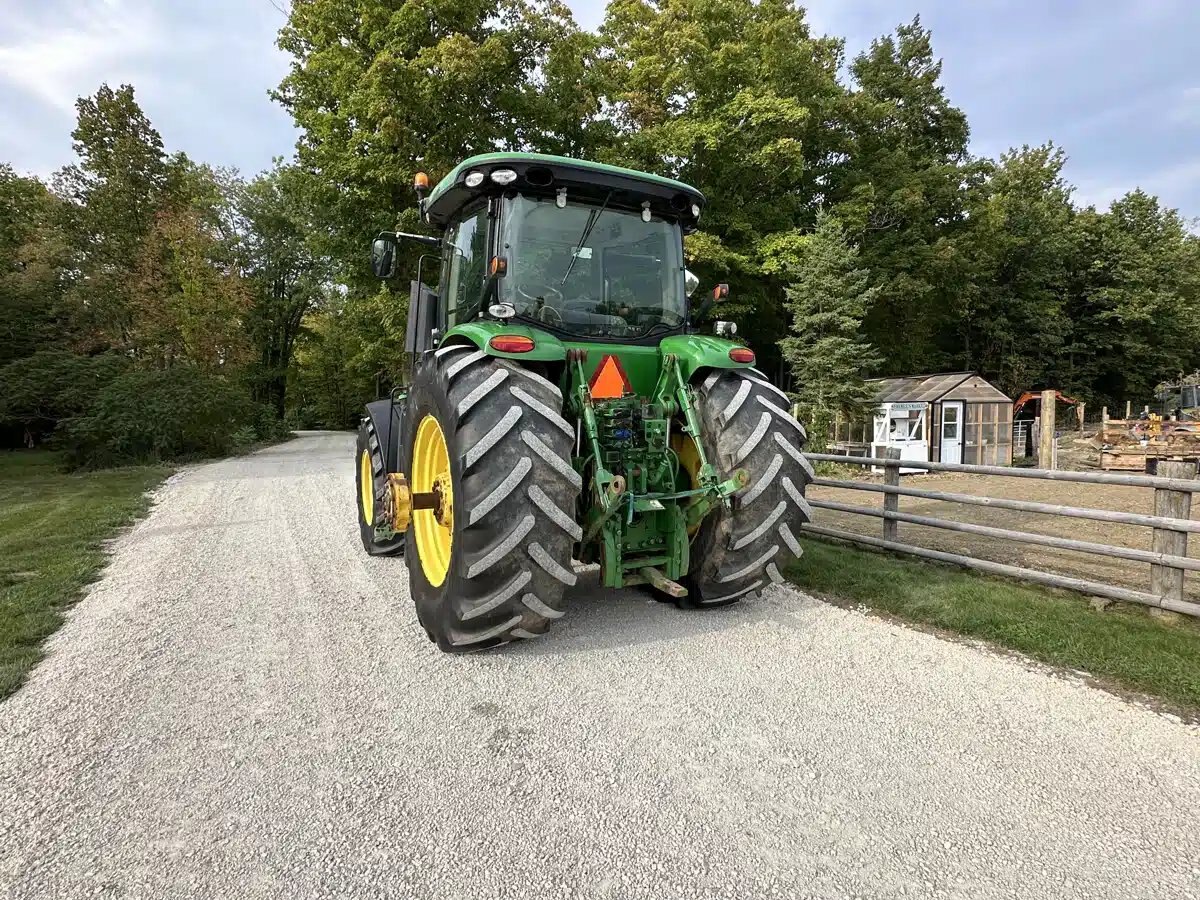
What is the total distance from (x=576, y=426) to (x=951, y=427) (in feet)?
57.8

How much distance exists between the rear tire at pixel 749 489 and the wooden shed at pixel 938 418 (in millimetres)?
14556

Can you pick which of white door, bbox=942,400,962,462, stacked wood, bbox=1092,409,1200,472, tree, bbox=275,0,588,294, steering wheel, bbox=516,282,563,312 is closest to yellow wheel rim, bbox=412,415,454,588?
steering wheel, bbox=516,282,563,312

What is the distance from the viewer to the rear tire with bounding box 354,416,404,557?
18.4 feet

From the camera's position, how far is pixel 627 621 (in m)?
4.04

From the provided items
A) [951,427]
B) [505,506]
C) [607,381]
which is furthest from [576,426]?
[951,427]

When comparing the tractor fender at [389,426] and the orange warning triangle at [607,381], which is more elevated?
the orange warning triangle at [607,381]

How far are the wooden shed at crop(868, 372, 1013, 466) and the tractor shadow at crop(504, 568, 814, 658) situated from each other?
47.2 feet

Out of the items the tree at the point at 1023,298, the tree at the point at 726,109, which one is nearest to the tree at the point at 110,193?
the tree at the point at 726,109

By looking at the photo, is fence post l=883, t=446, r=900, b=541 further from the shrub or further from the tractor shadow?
the shrub

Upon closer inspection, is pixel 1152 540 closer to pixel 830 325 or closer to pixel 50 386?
pixel 830 325

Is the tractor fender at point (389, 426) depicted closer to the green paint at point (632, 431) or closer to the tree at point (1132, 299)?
the green paint at point (632, 431)

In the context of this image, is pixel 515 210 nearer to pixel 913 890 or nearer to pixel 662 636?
pixel 662 636

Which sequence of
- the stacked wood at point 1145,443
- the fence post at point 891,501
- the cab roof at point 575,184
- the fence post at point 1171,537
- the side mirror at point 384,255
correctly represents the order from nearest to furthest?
the cab roof at point 575,184, the fence post at point 1171,537, the side mirror at point 384,255, the fence post at point 891,501, the stacked wood at point 1145,443

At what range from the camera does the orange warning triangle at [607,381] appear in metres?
3.79
